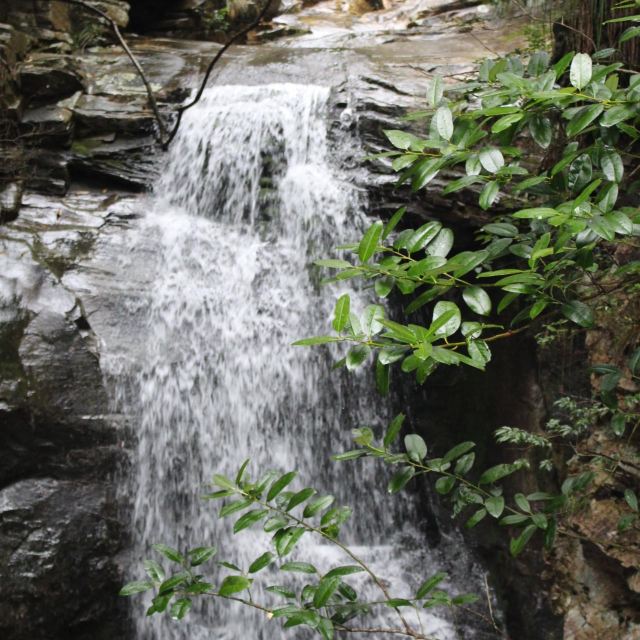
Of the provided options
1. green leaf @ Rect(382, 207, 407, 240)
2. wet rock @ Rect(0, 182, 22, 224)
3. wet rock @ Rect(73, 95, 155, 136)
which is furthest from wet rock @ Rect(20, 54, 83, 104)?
green leaf @ Rect(382, 207, 407, 240)

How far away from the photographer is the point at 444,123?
191 centimetres

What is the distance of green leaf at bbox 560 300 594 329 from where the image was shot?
1787mm

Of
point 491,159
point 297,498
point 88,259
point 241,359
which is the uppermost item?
point 491,159

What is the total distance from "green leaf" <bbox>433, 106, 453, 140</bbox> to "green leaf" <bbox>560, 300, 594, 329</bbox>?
618 mm

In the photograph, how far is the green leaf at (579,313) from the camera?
1787 mm

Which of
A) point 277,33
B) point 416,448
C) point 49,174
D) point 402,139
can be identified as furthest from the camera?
point 277,33

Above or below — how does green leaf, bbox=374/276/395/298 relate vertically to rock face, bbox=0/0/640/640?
above

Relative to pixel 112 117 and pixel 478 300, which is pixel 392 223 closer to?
pixel 478 300

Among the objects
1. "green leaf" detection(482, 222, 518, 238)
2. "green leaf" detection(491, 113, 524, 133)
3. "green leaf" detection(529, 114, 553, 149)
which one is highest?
"green leaf" detection(491, 113, 524, 133)

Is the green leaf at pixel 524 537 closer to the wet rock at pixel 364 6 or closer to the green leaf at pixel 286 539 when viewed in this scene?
the green leaf at pixel 286 539

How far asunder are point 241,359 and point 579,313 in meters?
3.05

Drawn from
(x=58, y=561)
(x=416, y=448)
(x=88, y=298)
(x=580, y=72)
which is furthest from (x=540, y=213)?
(x=88, y=298)

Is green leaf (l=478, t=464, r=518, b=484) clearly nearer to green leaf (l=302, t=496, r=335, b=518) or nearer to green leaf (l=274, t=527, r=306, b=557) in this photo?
green leaf (l=302, t=496, r=335, b=518)

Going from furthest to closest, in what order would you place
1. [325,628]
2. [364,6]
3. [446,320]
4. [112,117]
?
[364,6], [112,117], [325,628], [446,320]
